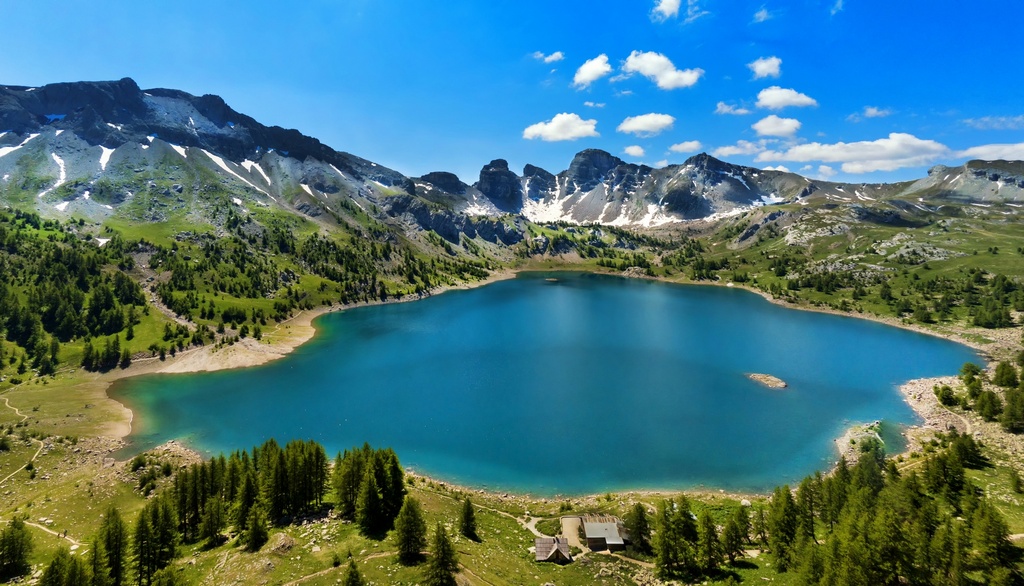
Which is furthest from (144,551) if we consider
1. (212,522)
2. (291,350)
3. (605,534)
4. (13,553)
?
(291,350)

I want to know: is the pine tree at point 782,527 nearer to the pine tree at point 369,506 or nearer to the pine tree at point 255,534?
the pine tree at point 369,506

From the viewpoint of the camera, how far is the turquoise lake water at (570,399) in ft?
186

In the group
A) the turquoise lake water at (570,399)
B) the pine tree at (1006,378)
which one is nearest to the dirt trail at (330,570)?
the turquoise lake water at (570,399)

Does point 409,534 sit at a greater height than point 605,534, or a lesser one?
greater

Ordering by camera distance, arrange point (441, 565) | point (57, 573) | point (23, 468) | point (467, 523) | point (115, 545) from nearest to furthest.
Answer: point (57, 573), point (441, 565), point (115, 545), point (467, 523), point (23, 468)

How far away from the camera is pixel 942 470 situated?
1698 inches

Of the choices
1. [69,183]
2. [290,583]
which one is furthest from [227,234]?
[290,583]

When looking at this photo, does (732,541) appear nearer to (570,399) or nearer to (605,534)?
(605,534)

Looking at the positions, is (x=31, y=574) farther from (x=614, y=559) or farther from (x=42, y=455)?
(x=614, y=559)

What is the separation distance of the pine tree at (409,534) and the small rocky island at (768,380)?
7392cm

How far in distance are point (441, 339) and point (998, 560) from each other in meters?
103

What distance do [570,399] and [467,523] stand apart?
39.7m

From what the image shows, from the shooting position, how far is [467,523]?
38281 millimetres

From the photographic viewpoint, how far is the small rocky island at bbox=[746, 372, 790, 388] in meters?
82.4
